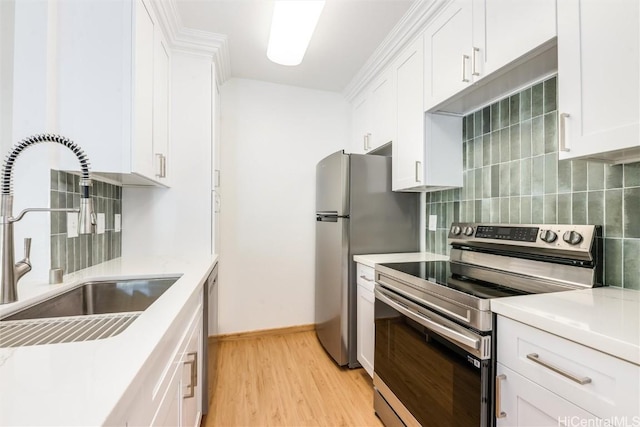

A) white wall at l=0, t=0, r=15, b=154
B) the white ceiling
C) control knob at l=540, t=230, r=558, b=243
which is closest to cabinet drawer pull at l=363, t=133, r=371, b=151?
the white ceiling

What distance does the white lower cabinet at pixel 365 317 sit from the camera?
195cm

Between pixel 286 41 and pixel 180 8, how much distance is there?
72cm

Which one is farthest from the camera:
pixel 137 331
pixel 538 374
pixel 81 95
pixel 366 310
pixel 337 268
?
pixel 337 268

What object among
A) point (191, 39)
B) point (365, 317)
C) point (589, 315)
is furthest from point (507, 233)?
point (191, 39)

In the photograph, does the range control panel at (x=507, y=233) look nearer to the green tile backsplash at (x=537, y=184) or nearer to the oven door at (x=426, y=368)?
the green tile backsplash at (x=537, y=184)

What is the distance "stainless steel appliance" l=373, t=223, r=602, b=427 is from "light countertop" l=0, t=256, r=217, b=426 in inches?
39.4

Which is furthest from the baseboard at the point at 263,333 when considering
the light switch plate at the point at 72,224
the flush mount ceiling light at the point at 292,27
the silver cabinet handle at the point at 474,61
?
the silver cabinet handle at the point at 474,61

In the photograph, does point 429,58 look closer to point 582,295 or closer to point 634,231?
point 634,231

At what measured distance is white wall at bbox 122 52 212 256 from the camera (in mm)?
2029

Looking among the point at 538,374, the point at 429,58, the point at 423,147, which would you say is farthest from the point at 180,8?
the point at 538,374

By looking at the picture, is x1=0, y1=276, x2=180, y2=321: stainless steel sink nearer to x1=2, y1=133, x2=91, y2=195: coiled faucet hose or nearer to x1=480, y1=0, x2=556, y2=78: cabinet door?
x1=2, y1=133, x2=91, y2=195: coiled faucet hose

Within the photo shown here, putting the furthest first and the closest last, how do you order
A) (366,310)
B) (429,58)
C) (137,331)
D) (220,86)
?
(220,86) → (366,310) → (429,58) → (137,331)

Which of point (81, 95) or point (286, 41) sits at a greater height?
point (286, 41)

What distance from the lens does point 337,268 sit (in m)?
2.28
